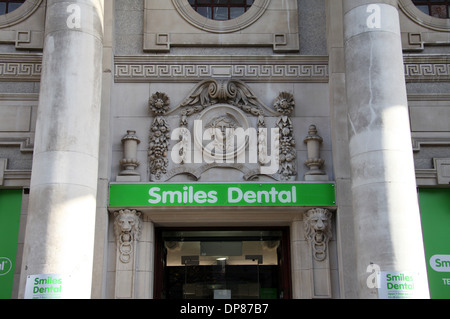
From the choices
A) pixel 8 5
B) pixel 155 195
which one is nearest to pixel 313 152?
pixel 155 195

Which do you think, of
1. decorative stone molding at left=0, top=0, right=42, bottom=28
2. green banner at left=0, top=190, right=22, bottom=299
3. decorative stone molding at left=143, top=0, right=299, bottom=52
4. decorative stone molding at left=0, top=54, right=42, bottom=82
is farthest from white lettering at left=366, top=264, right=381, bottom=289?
decorative stone molding at left=0, top=0, right=42, bottom=28

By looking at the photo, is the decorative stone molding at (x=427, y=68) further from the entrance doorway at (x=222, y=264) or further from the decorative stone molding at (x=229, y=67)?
the entrance doorway at (x=222, y=264)

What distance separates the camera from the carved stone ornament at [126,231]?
11859 millimetres

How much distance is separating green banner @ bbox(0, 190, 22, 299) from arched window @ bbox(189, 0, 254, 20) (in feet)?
18.8

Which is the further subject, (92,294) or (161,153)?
(161,153)

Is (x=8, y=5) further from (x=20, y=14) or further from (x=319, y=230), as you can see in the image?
(x=319, y=230)

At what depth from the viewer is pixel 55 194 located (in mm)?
10008

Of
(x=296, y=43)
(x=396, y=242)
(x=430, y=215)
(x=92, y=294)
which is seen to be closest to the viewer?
(x=396, y=242)

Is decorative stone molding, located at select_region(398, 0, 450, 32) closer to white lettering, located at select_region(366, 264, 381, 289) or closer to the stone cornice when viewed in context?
the stone cornice

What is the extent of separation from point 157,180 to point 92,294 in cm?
262

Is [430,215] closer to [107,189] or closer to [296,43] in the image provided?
[296,43]

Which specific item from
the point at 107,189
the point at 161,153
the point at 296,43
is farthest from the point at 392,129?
the point at 107,189

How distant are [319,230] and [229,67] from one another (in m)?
4.07

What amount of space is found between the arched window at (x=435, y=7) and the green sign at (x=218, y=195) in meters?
5.10
